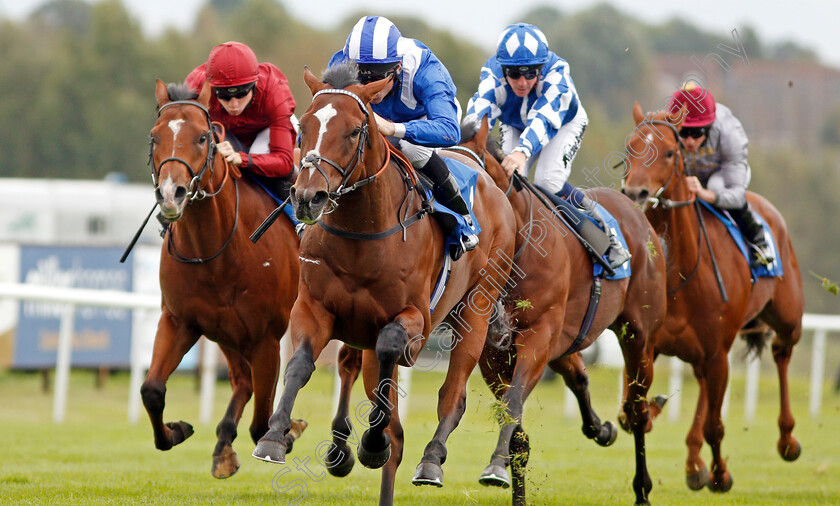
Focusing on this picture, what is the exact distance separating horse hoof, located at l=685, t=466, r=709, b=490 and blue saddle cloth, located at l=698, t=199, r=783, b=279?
1536mm

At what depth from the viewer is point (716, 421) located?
7.41 metres

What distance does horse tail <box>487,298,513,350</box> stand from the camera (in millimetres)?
5801

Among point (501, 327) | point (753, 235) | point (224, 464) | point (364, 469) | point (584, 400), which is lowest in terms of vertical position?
point (364, 469)

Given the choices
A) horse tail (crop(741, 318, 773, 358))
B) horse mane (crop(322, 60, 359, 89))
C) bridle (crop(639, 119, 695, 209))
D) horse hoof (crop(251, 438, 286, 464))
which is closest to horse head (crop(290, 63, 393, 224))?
horse mane (crop(322, 60, 359, 89))

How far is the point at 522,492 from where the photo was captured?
591cm

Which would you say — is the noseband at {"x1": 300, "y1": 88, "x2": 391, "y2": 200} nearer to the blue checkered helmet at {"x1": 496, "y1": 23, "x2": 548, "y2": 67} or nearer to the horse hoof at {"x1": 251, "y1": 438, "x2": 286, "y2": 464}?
the horse hoof at {"x1": 251, "y1": 438, "x2": 286, "y2": 464}

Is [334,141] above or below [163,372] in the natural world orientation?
above

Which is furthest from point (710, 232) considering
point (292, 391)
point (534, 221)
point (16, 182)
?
point (16, 182)

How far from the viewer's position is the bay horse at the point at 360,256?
171 inches

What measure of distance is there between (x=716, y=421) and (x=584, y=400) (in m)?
1.10

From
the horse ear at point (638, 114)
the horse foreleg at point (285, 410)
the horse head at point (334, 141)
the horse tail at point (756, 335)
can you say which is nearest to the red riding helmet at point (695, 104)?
the horse ear at point (638, 114)

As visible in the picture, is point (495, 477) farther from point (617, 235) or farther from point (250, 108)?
point (250, 108)

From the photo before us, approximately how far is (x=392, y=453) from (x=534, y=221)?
5.18 ft

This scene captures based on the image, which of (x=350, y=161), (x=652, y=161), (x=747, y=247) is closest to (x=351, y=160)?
(x=350, y=161)
